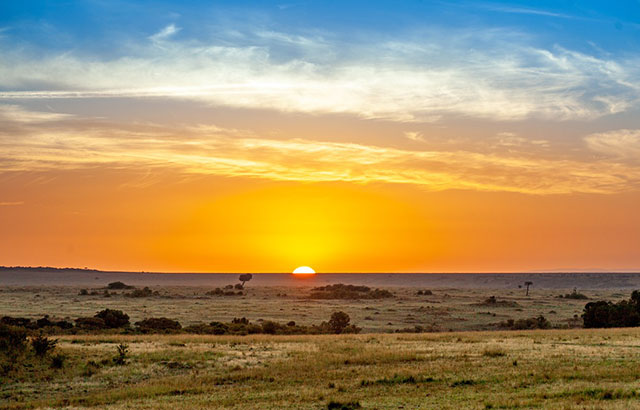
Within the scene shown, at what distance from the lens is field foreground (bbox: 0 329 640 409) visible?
79.0 ft

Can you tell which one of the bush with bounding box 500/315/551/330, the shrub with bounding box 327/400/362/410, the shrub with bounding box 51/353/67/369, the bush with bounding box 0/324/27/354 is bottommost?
the bush with bounding box 500/315/551/330

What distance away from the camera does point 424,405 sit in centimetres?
2278

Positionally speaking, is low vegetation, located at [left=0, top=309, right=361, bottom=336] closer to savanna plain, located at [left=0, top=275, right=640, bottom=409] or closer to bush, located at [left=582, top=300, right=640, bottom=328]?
savanna plain, located at [left=0, top=275, right=640, bottom=409]

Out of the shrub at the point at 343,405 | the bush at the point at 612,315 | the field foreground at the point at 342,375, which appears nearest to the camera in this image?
the shrub at the point at 343,405

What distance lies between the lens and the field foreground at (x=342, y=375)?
79.0ft

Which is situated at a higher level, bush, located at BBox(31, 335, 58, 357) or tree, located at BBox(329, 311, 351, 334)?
bush, located at BBox(31, 335, 58, 357)

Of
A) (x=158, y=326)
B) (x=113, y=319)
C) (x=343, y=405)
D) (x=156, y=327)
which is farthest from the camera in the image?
(x=113, y=319)

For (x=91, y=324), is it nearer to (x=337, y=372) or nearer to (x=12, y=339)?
(x=12, y=339)

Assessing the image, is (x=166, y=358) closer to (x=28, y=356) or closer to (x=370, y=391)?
(x=28, y=356)

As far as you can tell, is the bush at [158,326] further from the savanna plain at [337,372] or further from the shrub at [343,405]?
the shrub at [343,405]

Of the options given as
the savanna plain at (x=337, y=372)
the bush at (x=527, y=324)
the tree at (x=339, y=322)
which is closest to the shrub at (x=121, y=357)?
the savanna plain at (x=337, y=372)

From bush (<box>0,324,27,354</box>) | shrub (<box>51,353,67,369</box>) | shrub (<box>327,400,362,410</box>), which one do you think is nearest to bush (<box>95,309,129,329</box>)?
bush (<box>0,324,27,354</box>)

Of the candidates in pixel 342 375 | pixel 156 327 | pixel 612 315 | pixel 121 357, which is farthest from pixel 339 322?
pixel 342 375

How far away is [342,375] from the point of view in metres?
30.2
